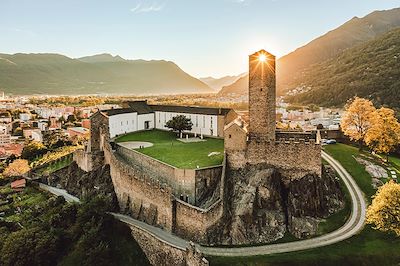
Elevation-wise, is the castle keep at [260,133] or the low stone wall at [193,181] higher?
the castle keep at [260,133]

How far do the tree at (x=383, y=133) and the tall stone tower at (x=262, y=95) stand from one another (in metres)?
13.5

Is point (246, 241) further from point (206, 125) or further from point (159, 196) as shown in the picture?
point (206, 125)

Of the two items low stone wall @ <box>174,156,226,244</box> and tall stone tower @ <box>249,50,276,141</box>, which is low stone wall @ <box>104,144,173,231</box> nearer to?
low stone wall @ <box>174,156,226,244</box>

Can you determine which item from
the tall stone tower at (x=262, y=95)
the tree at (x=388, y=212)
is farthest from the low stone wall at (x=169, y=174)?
the tree at (x=388, y=212)

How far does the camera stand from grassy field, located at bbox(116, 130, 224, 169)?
3300cm

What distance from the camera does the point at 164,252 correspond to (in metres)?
27.9

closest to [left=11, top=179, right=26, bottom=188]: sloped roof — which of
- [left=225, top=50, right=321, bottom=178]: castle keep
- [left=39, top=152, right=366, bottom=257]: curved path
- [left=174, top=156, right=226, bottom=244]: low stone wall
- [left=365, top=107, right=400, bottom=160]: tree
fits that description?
[left=39, top=152, right=366, bottom=257]: curved path

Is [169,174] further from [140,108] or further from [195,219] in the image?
[140,108]

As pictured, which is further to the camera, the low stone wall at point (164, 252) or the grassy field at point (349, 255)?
the low stone wall at point (164, 252)

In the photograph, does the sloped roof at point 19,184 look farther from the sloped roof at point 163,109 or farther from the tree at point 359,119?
the tree at point 359,119

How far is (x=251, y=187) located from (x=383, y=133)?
57.8 ft

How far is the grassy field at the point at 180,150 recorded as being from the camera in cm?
A: 3300

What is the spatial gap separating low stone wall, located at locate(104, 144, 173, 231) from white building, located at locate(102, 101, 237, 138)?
9.08 meters

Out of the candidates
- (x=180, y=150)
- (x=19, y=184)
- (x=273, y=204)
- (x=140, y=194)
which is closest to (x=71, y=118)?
(x=19, y=184)
